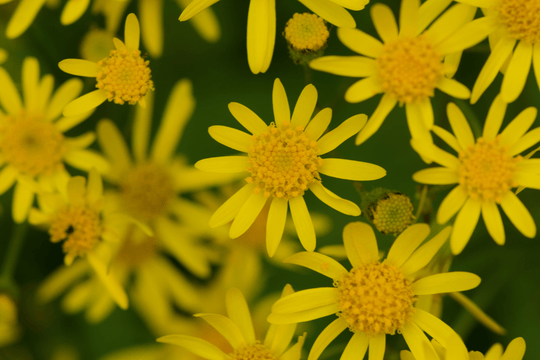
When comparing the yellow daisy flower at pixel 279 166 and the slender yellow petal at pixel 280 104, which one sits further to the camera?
the yellow daisy flower at pixel 279 166

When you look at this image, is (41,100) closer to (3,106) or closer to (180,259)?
(3,106)

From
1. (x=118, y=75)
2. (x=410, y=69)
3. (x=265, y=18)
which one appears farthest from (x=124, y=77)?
(x=410, y=69)

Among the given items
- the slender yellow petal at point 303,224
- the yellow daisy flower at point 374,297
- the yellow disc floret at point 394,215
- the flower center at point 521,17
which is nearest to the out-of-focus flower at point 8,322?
the yellow daisy flower at point 374,297

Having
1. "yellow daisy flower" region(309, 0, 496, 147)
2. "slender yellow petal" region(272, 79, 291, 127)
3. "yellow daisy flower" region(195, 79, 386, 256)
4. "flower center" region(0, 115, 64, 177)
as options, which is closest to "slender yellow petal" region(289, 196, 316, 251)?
"yellow daisy flower" region(195, 79, 386, 256)

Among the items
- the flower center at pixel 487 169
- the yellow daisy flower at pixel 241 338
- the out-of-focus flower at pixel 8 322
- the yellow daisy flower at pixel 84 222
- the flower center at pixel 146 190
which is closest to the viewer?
the flower center at pixel 487 169

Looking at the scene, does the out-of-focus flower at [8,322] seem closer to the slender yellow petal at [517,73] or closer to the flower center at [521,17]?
the slender yellow petal at [517,73]

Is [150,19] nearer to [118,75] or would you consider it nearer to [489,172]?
[118,75]
